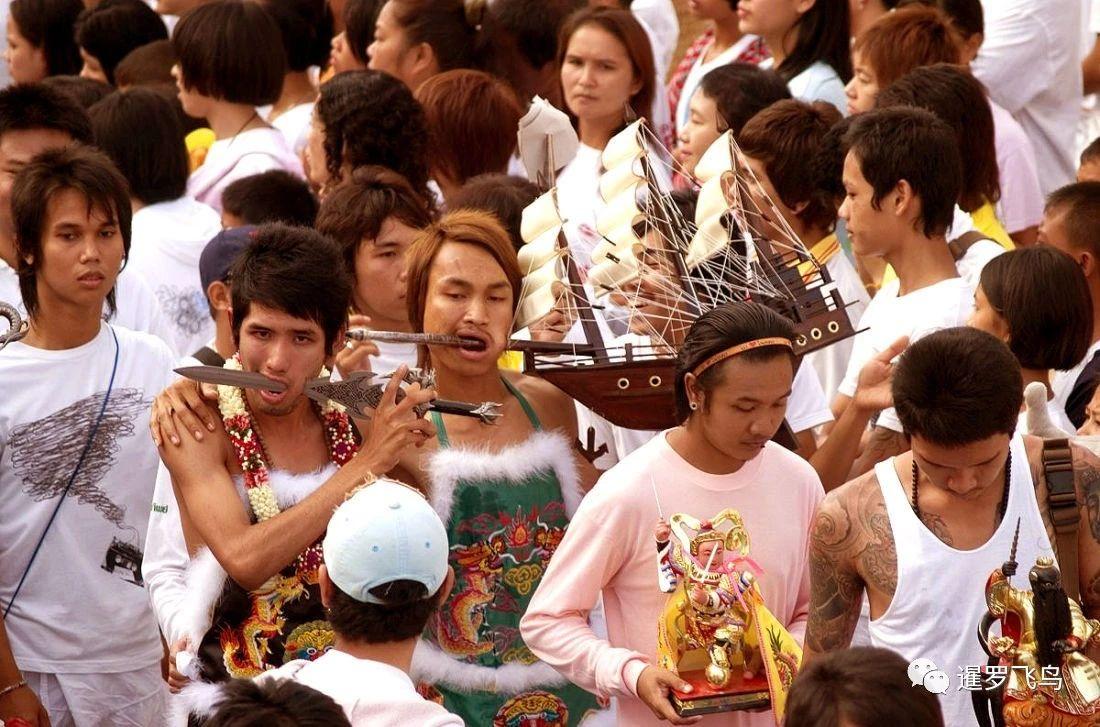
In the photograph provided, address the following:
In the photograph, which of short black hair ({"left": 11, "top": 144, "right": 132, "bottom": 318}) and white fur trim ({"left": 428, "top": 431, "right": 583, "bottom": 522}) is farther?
short black hair ({"left": 11, "top": 144, "right": 132, "bottom": 318})

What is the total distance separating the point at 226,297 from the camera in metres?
5.05

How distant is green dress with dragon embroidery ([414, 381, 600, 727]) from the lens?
4160 mm

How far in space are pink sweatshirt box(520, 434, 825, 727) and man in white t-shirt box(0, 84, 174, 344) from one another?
7.49 ft

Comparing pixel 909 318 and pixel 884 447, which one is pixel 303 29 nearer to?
pixel 909 318

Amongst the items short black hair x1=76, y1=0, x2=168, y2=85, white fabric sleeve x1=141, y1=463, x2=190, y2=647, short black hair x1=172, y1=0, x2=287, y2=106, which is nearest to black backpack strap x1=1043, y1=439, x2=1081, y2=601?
white fabric sleeve x1=141, y1=463, x2=190, y2=647

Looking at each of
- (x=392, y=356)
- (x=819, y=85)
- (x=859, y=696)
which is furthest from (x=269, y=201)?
(x=859, y=696)

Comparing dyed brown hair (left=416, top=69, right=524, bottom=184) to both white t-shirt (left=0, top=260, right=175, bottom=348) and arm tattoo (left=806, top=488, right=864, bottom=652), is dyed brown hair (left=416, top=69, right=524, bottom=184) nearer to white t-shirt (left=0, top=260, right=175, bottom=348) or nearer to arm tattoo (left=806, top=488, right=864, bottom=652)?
white t-shirt (left=0, top=260, right=175, bottom=348)

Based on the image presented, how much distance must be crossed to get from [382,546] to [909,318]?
2002mm

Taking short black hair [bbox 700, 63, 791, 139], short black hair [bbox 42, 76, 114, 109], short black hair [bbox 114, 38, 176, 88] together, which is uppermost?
short black hair [bbox 114, 38, 176, 88]

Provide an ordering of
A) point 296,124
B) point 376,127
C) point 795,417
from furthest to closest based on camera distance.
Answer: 1. point 296,124
2. point 376,127
3. point 795,417

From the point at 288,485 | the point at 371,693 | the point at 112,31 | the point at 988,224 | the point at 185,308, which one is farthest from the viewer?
the point at 112,31

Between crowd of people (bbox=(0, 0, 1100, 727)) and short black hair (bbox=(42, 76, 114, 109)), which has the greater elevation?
short black hair (bbox=(42, 76, 114, 109))

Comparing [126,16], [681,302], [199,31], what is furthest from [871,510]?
[126,16]

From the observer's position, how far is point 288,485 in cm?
400
